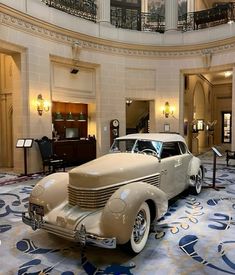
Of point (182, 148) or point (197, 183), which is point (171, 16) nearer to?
point (182, 148)

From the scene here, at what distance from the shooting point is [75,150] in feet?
33.5

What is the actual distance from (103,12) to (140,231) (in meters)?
9.97

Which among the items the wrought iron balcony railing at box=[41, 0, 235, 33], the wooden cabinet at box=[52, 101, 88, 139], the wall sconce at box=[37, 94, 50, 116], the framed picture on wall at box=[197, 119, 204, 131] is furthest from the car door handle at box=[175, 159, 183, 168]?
the framed picture on wall at box=[197, 119, 204, 131]

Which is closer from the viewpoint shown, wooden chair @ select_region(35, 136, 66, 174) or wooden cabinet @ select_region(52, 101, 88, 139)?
wooden chair @ select_region(35, 136, 66, 174)

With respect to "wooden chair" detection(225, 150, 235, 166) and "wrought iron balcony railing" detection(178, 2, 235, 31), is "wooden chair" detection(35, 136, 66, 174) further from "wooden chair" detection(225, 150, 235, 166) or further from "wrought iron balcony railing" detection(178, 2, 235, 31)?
"wrought iron balcony railing" detection(178, 2, 235, 31)

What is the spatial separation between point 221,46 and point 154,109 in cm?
376

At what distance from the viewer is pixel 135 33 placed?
457 inches

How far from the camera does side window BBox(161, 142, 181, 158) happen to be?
5.09 m

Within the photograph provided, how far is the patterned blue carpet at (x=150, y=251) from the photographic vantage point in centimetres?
306

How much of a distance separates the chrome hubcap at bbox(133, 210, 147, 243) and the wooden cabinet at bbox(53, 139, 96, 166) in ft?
21.0

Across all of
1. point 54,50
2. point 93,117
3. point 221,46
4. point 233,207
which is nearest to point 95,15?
point 54,50

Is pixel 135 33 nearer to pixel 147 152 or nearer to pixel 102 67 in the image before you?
pixel 102 67

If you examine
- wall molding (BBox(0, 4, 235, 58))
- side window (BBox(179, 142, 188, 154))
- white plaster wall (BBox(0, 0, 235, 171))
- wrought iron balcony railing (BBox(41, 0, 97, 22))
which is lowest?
side window (BBox(179, 142, 188, 154))

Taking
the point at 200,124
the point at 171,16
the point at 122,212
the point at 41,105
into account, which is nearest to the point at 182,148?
the point at 122,212
